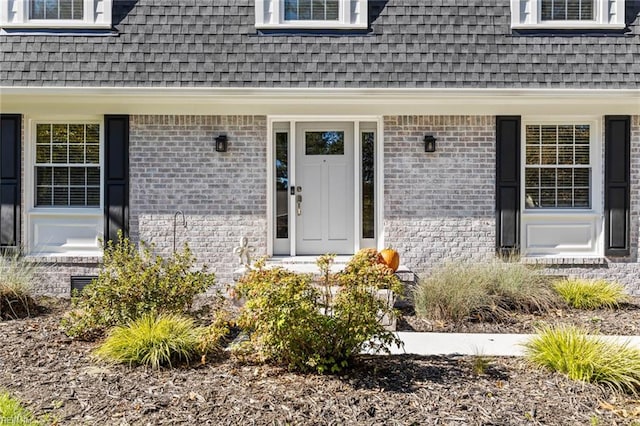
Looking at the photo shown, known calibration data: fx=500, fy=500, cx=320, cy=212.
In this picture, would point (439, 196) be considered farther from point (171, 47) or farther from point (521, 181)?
point (171, 47)

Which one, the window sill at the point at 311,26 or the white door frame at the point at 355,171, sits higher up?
the window sill at the point at 311,26

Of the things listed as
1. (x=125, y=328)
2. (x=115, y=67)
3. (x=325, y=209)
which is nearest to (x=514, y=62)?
(x=325, y=209)

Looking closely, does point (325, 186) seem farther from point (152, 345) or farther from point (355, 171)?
point (152, 345)

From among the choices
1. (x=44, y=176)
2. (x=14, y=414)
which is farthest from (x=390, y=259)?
(x=44, y=176)

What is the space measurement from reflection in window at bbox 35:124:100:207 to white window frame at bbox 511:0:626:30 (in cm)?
658

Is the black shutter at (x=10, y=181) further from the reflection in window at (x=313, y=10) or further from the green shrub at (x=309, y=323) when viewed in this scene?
the green shrub at (x=309, y=323)

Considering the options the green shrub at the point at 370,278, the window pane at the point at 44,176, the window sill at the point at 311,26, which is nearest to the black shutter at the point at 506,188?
the window sill at the point at 311,26

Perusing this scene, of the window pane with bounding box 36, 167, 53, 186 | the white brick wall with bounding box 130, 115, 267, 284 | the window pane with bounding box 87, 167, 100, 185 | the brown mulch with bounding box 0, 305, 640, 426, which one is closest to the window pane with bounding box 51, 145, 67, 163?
the window pane with bounding box 36, 167, 53, 186

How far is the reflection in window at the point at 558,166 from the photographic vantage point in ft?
25.3

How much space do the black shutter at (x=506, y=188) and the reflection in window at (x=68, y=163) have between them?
6065mm

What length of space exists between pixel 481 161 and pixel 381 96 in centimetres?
181

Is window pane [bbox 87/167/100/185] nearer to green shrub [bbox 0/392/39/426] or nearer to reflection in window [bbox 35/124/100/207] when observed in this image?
reflection in window [bbox 35/124/100/207]

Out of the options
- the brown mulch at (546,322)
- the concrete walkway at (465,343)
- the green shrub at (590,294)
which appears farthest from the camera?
the green shrub at (590,294)

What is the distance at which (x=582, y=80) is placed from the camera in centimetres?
737
